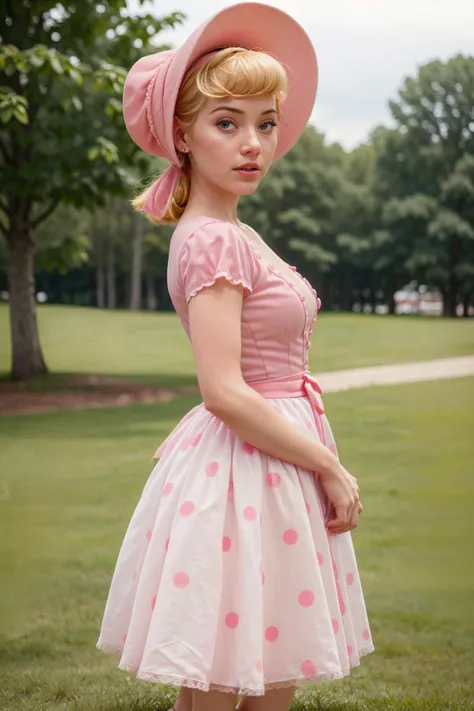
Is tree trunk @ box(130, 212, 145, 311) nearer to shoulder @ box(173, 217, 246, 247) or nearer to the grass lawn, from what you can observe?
the grass lawn

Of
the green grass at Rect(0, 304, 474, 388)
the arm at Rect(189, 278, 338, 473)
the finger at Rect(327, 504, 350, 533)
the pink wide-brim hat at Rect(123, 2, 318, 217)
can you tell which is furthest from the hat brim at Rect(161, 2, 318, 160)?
the green grass at Rect(0, 304, 474, 388)

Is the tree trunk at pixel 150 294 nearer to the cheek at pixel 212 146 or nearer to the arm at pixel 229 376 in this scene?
the cheek at pixel 212 146

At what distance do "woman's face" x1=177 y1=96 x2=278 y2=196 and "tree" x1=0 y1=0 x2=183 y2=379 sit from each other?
23.1 feet

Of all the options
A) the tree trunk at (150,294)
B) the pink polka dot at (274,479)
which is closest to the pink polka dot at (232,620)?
the pink polka dot at (274,479)

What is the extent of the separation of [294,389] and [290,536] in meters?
0.30

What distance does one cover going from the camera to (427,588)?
13.9ft

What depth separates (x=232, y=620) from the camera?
72.5 inches

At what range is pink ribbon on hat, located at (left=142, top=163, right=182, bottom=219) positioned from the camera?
2031 mm

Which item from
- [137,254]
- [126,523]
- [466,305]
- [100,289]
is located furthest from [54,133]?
[100,289]

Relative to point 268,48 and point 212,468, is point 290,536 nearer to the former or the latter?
point 212,468

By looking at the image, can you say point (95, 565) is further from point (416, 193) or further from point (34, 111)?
point (416, 193)

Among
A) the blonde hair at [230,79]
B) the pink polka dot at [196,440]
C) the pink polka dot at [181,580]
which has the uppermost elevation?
the blonde hair at [230,79]

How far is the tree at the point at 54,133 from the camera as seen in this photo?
9664 millimetres

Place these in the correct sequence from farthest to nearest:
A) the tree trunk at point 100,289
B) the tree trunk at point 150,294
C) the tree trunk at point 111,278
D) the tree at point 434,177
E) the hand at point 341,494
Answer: the tree trunk at point 150,294 < the tree trunk at point 100,289 < the tree trunk at point 111,278 < the tree at point 434,177 < the hand at point 341,494
